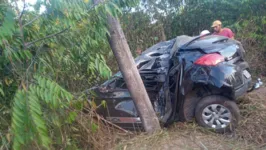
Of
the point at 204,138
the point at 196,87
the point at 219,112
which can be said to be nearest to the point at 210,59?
the point at 196,87

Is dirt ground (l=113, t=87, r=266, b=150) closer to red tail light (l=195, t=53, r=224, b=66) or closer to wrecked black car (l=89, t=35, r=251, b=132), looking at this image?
wrecked black car (l=89, t=35, r=251, b=132)

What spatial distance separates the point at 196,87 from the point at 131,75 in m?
1.03

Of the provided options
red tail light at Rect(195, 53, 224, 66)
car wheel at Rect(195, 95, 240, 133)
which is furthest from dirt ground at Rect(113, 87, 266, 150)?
red tail light at Rect(195, 53, 224, 66)

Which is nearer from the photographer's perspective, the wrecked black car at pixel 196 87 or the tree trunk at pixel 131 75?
the tree trunk at pixel 131 75

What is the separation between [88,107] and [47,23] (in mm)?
1673

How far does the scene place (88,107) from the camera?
5098 millimetres

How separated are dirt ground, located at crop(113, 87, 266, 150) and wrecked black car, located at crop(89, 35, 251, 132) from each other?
5.9 inches

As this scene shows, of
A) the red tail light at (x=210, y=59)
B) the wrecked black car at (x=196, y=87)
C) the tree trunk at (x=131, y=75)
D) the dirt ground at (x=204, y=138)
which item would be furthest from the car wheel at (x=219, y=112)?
the tree trunk at (x=131, y=75)

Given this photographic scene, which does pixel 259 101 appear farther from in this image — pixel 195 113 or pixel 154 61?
pixel 154 61

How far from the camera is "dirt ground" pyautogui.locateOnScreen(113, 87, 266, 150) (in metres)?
5.04

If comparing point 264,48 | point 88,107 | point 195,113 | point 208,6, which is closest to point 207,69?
point 195,113

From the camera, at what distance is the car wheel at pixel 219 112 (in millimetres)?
5398

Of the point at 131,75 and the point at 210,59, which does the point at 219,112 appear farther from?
the point at 131,75

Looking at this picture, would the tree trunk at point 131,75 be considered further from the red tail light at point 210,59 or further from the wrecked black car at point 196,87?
the red tail light at point 210,59
